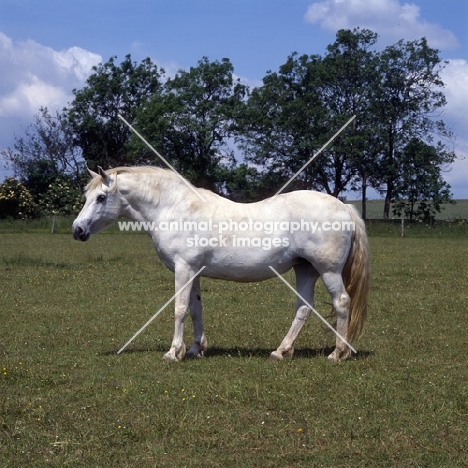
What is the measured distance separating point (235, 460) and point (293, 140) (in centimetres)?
4653

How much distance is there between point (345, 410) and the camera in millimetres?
6188

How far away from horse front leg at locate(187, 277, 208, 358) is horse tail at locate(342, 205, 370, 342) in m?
1.61

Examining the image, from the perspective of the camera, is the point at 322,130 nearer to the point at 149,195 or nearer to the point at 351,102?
the point at 351,102

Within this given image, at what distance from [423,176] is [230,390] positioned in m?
47.3

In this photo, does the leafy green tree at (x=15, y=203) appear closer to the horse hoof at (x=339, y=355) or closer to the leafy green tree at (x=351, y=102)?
the leafy green tree at (x=351, y=102)

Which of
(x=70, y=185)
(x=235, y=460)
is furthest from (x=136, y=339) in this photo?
(x=70, y=185)

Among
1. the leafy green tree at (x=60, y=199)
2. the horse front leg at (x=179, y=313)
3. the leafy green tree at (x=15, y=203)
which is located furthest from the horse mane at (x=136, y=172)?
the leafy green tree at (x=60, y=199)

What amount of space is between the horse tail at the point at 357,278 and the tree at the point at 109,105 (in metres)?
54.0

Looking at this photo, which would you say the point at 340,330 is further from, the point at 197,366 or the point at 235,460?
the point at 235,460

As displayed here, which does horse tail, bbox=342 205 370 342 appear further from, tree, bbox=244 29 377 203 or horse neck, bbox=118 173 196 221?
tree, bbox=244 29 377 203

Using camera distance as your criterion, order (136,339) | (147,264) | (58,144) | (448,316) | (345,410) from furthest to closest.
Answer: (58,144) → (147,264) → (448,316) → (136,339) → (345,410)

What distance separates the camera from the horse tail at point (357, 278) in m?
8.39

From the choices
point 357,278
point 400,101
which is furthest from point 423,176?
point 357,278

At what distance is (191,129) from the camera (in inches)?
2034
